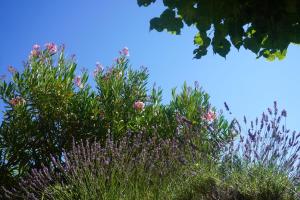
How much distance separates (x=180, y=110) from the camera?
795 cm

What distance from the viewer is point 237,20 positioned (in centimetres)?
239

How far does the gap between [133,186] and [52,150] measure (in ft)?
10.2

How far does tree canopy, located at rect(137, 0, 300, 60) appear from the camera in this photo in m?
2.22

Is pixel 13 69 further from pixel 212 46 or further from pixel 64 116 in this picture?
pixel 212 46

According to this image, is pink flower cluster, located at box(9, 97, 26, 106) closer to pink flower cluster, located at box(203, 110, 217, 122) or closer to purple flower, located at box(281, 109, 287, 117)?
pink flower cluster, located at box(203, 110, 217, 122)

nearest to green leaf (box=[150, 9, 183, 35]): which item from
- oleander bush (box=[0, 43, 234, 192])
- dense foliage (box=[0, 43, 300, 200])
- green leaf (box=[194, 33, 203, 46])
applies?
green leaf (box=[194, 33, 203, 46])

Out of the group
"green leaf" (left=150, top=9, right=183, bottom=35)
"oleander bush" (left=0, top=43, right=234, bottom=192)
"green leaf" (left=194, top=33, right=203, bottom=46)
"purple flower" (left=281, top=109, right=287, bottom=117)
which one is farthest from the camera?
"oleander bush" (left=0, top=43, right=234, bottom=192)

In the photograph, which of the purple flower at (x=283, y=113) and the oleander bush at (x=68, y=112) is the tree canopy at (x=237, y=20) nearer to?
the purple flower at (x=283, y=113)

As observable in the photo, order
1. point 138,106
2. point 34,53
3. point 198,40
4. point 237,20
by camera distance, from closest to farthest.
Answer: point 237,20, point 198,40, point 138,106, point 34,53

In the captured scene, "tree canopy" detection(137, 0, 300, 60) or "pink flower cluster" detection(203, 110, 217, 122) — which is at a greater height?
"pink flower cluster" detection(203, 110, 217, 122)

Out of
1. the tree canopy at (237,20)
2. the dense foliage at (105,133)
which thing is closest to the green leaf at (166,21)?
the tree canopy at (237,20)

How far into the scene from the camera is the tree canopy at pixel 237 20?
7.29ft

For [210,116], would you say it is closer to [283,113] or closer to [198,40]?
[283,113]

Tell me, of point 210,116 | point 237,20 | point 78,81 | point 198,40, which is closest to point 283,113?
point 198,40
